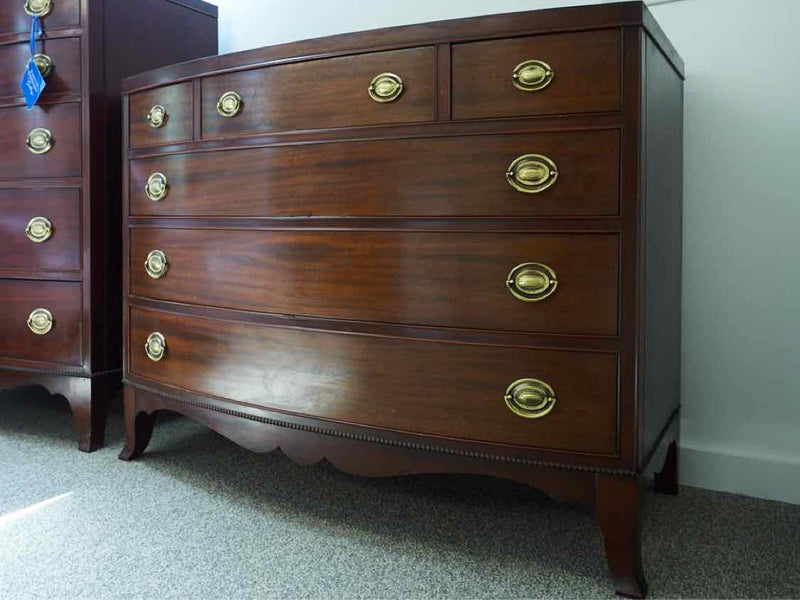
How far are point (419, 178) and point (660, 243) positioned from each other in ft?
1.38

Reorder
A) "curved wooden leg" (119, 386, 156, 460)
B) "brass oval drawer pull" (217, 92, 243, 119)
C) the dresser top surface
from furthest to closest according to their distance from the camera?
"curved wooden leg" (119, 386, 156, 460) → "brass oval drawer pull" (217, 92, 243, 119) → the dresser top surface

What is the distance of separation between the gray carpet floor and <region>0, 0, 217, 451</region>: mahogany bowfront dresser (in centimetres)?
22

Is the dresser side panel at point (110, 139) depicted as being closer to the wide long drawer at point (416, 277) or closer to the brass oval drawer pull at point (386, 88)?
the wide long drawer at point (416, 277)

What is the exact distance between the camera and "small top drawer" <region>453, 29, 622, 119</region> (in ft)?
3.30

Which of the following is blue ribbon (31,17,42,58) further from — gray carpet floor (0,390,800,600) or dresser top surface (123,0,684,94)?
gray carpet floor (0,390,800,600)

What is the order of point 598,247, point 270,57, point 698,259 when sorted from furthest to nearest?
point 698,259, point 270,57, point 598,247

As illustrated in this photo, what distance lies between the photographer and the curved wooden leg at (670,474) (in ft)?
4.73

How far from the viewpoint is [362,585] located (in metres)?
1.07

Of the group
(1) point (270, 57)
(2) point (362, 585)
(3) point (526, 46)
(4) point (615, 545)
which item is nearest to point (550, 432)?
(4) point (615, 545)

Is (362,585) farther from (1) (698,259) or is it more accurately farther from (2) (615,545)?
(1) (698,259)

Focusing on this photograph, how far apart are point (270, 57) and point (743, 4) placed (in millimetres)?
940

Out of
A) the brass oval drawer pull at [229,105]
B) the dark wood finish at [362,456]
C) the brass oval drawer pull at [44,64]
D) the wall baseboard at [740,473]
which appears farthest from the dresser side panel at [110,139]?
the wall baseboard at [740,473]

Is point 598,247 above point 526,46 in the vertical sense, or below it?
below

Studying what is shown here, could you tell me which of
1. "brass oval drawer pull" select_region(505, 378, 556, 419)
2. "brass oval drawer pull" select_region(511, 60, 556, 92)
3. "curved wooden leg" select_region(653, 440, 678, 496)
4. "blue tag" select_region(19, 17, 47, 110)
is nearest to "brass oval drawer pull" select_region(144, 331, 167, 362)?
"blue tag" select_region(19, 17, 47, 110)
